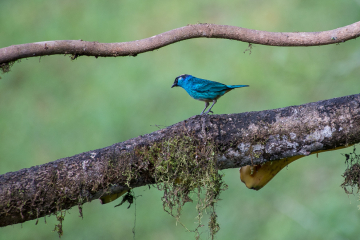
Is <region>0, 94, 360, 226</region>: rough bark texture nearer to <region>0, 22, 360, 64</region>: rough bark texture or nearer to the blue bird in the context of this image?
<region>0, 22, 360, 64</region>: rough bark texture

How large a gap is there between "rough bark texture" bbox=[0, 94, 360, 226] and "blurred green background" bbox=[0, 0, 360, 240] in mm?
3541

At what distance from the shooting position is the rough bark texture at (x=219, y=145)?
2.43m

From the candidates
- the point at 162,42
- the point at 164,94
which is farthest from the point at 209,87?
the point at 164,94

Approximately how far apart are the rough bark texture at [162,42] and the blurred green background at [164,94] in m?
3.24

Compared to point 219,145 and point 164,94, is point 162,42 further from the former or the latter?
point 164,94

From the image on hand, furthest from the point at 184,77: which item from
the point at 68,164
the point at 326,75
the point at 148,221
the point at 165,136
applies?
the point at 326,75

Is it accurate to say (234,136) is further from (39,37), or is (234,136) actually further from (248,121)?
(39,37)

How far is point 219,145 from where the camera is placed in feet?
8.36

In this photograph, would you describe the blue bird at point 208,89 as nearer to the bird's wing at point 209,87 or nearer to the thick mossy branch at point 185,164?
the bird's wing at point 209,87

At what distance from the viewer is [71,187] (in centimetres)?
242

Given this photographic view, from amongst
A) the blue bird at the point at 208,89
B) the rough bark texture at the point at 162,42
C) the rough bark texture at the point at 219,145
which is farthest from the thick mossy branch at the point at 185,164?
the blue bird at the point at 208,89

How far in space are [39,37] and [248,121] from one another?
7.00 metres

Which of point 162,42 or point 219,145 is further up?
point 162,42

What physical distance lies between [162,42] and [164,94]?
480cm
